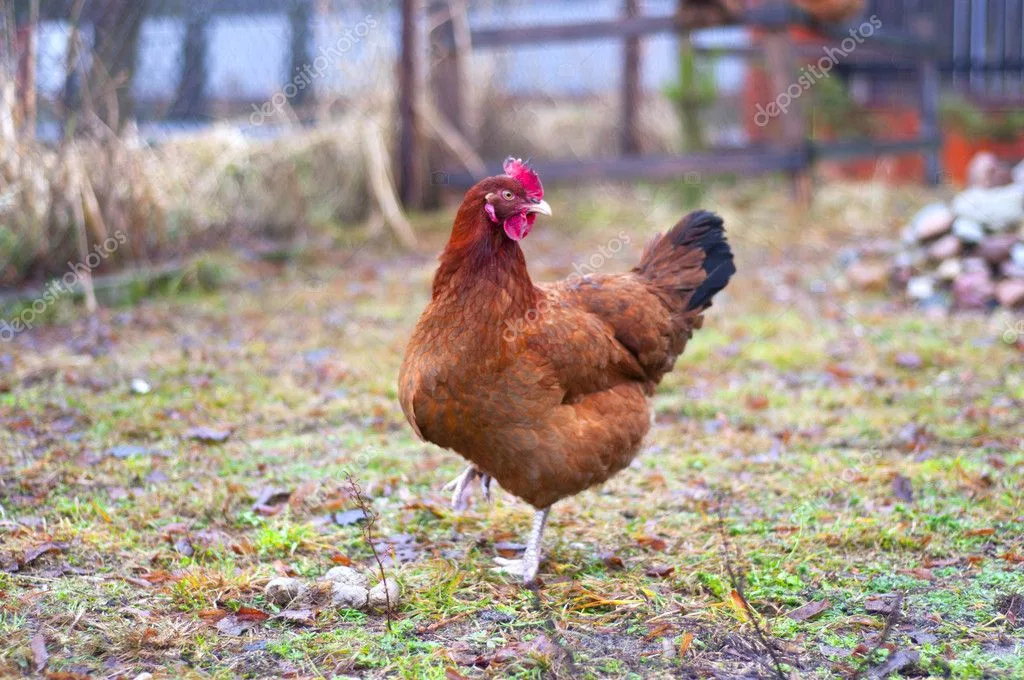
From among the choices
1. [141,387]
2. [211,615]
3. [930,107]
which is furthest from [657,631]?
[930,107]

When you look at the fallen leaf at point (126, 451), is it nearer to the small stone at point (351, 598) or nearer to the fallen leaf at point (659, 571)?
the small stone at point (351, 598)

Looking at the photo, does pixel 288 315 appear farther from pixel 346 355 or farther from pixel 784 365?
pixel 784 365

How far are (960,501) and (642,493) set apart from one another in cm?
128

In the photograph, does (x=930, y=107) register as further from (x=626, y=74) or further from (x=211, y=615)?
(x=211, y=615)

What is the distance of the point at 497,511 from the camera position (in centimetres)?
383

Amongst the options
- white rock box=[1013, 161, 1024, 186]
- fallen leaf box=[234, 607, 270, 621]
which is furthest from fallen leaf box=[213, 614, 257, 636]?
white rock box=[1013, 161, 1024, 186]

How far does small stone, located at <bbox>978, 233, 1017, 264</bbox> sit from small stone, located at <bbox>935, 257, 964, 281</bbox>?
191 millimetres

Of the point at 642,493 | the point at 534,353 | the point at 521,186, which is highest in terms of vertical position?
the point at 521,186

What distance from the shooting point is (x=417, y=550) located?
11.3 ft

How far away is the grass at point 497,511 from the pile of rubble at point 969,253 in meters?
Result: 0.37

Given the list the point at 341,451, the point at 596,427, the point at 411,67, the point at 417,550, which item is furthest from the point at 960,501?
the point at 411,67

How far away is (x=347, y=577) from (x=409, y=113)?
24.9ft

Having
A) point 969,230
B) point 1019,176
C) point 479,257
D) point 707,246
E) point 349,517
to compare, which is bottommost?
point 349,517

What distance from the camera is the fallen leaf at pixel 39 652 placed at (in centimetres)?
250
